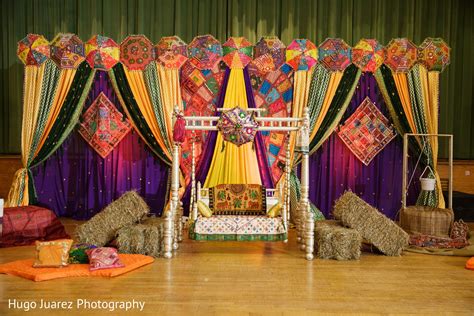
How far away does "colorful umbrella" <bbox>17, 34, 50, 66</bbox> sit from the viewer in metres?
6.70

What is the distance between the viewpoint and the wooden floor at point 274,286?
3.39 meters

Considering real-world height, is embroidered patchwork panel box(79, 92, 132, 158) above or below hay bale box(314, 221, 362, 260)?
above

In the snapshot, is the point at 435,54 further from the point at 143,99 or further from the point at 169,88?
the point at 143,99

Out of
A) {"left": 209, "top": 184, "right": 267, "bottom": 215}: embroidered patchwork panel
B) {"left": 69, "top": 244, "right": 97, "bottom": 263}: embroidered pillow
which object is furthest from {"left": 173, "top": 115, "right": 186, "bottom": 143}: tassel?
{"left": 69, "top": 244, "right": 97, "bottom": 263}: embroidered pillow

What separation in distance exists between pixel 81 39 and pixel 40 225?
3085 mm

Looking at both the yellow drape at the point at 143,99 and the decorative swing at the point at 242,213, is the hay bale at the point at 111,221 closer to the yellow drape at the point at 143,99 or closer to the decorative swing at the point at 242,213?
the decorative swing at the point at 242,213

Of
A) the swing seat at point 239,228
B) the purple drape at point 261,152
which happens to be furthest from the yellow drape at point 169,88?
the swing seat at point 239,228

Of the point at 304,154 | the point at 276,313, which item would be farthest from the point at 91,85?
the point at 276,313

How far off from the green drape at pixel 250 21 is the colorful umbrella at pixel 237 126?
2352mm

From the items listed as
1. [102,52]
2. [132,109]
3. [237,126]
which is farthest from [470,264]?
[102,52]

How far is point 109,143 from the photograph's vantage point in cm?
690

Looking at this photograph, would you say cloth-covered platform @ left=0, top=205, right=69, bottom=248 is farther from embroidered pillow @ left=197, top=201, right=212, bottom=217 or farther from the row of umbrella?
the row of umbrella

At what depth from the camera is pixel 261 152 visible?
6.82 m

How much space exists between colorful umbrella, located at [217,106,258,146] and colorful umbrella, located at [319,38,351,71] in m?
2.31
